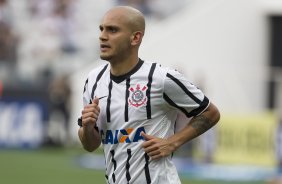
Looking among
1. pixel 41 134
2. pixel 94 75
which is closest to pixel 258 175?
pixel 41 134

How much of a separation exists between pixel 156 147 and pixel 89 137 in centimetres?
51

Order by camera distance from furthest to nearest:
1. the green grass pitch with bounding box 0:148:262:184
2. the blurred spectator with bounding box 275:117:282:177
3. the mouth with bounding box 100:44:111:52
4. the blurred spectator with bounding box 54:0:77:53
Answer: the blurred spectator with bounding box 54:0:77:53 → the blurred spectator with bounding box 275:117:282:177 → the green grass pitch with bounding box 0:148:262:184 → the mouth with bounding box 100:44:111:52

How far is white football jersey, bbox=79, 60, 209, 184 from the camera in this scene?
259 inches

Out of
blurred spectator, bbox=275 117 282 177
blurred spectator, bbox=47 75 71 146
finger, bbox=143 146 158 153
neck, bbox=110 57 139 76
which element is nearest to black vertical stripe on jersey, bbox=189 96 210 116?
finger, bbox=143 146 158 153

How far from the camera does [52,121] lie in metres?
21.9

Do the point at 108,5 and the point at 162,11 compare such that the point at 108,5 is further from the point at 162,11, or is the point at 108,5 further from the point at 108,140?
the point at 108,140

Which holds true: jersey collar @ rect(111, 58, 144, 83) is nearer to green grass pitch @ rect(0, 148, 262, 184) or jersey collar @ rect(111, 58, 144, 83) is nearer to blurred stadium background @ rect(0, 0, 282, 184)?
green grass pitch @ rect(0, 148, 262, 184)

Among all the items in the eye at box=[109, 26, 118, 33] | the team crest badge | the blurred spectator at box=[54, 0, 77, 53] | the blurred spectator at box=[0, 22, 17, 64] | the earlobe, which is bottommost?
the team crest badge

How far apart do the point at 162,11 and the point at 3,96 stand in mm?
4928

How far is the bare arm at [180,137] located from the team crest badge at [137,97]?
0.77ft

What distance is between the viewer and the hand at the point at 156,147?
21.4 ft

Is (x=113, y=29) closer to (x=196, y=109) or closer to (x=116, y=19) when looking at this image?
(x=116, y=19)

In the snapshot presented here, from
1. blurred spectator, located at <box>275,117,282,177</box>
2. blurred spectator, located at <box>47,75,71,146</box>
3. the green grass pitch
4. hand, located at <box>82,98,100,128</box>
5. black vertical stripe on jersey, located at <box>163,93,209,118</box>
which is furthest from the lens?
blurred spectator, located at <box>47,75,71,146</box>

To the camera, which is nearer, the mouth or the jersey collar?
the mouth
